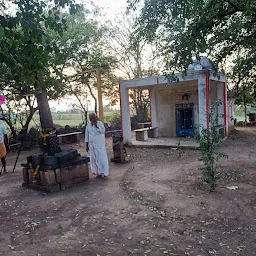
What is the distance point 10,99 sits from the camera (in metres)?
15.1

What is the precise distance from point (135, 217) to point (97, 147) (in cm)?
293

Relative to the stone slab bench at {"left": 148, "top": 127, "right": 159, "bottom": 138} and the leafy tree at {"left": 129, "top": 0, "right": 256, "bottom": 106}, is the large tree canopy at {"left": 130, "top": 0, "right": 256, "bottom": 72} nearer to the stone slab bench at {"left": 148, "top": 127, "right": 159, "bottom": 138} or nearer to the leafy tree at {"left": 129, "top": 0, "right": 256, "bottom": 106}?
the leafy tree at {"left": 129, "top": 0, "right": 256, "bottom": 106}

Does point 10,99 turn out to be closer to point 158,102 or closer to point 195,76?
point 158,102

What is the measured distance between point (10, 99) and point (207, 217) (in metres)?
13.4

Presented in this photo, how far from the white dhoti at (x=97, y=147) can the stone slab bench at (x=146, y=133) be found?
6.78 meters

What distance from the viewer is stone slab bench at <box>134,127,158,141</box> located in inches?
547

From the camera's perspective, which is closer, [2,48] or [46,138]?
[2,48]

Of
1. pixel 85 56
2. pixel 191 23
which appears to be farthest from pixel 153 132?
pixel 191 23

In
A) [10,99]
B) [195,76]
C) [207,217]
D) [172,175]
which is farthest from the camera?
[10,99]

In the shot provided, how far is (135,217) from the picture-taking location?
15.0 ft

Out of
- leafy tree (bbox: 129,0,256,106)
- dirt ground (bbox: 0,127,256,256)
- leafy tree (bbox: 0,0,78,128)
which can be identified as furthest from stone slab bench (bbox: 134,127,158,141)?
leafy tree (bbox: 0,0,78,128)

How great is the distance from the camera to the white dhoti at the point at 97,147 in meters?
7.14

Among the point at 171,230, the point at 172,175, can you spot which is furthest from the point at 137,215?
the point at 172,175

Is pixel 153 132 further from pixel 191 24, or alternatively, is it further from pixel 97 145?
pixel 191 24
